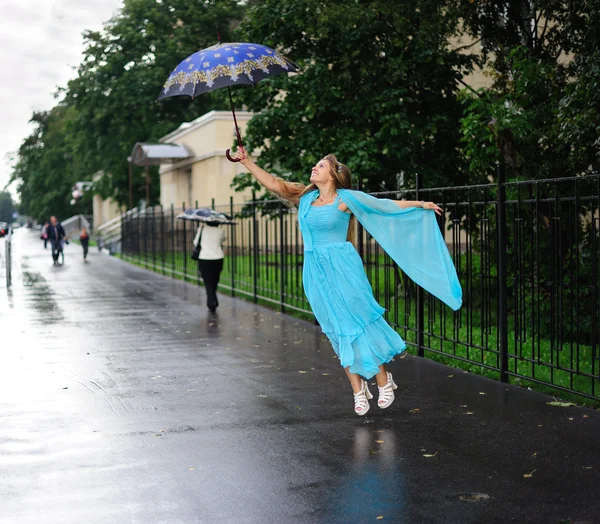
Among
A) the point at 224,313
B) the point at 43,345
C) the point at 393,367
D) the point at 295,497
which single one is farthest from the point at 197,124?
the point at 295,497

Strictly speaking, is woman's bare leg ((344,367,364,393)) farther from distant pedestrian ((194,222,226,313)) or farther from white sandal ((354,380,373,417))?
distant pedestrian ((194,222,226,313))

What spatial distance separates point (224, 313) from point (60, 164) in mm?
59818

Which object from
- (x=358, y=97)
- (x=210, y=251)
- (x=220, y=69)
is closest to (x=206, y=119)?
(x=358, y=97)

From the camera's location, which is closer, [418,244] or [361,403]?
[361,403]

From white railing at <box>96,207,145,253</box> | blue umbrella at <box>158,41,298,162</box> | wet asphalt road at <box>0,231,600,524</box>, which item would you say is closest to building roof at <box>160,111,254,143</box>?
white railing at <box>96,207,145,253</box>

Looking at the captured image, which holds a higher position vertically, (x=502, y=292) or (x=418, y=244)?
(x=418, y=244)

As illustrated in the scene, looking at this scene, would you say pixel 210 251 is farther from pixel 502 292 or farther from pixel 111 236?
pixel 111 236

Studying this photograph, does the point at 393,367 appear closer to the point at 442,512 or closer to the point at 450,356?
the point at 450,356

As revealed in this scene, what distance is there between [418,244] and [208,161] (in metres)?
29.8

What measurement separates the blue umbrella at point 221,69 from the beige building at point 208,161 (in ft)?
79.7

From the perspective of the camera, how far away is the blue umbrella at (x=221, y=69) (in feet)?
24.9

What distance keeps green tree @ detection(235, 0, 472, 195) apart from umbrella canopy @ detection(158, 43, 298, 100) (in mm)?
6918

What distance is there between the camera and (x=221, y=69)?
7621 millimetres

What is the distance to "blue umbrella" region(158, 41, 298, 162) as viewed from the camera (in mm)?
7586
